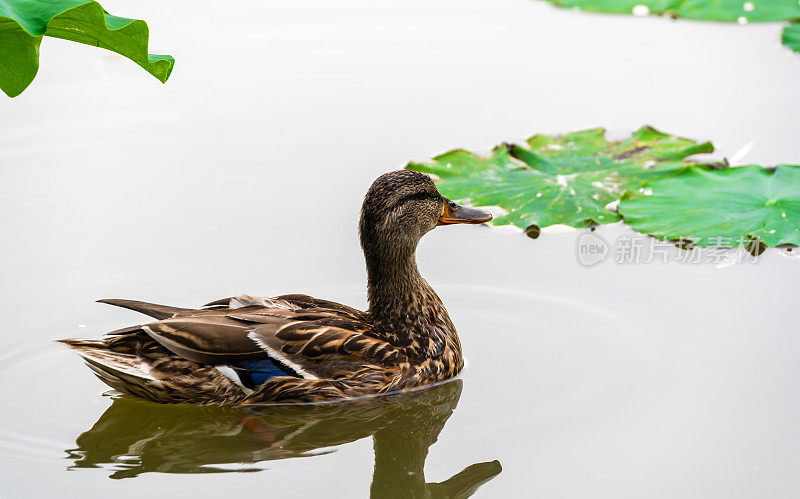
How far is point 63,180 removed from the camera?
833 cm

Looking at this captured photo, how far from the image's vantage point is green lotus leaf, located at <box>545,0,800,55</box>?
1038 centimetres

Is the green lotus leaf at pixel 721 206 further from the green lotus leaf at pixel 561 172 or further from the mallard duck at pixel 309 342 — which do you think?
the mallard duck at pixel 309 342

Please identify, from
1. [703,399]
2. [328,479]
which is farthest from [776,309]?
[328,479]

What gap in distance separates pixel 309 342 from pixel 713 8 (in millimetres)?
6703

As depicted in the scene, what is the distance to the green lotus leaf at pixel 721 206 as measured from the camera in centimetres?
701

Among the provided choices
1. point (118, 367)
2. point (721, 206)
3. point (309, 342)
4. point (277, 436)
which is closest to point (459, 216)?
point (309, 342)

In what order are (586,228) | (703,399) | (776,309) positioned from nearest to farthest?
(703,399) < (776,309) < (586,228)

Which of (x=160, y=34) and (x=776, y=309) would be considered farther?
(x=160, y=34)

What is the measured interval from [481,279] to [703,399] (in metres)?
1.84

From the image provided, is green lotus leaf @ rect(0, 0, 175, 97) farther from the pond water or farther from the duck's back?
the pond water

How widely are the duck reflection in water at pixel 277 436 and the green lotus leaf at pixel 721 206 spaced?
2093 mm

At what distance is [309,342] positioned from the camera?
588 cm

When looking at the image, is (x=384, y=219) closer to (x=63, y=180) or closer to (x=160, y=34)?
(x=63, y=180)

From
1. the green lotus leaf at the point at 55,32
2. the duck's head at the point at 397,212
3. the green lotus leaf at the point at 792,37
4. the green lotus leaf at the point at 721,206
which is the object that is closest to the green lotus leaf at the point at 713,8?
the green lotus leaf at the point at 792,37
